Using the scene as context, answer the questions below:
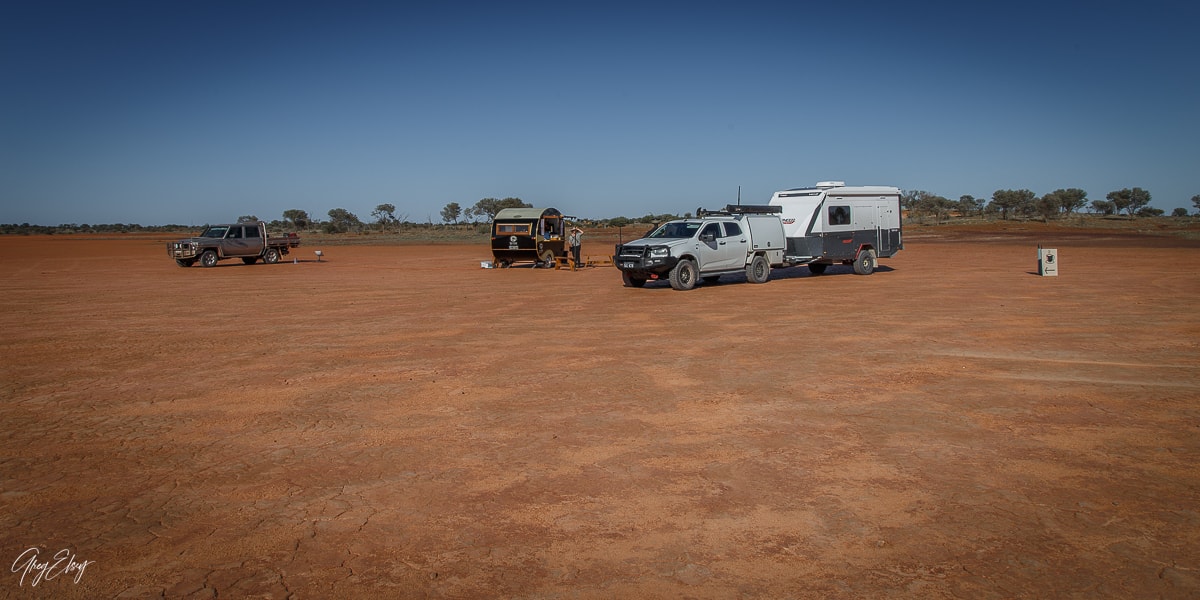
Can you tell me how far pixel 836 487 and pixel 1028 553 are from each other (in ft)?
4.07

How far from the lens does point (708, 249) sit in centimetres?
1973

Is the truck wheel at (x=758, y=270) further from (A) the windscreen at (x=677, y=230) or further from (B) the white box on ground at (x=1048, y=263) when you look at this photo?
(B) the white box on ground at (x=1048, y=263)

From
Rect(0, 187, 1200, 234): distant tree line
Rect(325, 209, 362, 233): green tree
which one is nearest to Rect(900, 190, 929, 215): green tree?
Rect(0, 187, 1200, 234): distant tree line

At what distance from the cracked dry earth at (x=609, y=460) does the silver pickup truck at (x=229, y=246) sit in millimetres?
19228

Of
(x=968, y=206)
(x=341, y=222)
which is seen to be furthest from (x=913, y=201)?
(x=341, y=222)

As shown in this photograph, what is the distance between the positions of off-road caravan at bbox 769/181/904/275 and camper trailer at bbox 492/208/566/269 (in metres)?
9.40

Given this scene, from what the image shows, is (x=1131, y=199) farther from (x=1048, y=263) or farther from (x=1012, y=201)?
(x=1048, y=263)

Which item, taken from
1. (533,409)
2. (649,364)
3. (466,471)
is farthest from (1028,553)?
(649,364)

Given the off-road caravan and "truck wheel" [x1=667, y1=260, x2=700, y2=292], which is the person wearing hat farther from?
"truck wheel" [x1=667, y1=260, x2=700, y2=292]

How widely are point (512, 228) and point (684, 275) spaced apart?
11217 mm

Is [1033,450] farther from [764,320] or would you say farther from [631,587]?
[764,320]

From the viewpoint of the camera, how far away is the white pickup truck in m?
19.1

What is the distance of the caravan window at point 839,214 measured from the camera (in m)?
22.2

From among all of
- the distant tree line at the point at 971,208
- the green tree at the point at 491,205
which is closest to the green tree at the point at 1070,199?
the distant tree line at the point at 971,208
